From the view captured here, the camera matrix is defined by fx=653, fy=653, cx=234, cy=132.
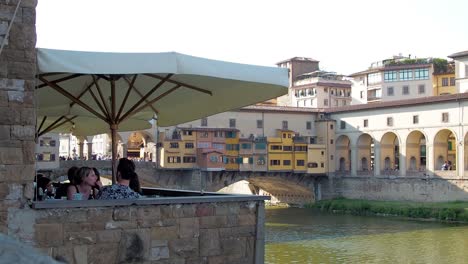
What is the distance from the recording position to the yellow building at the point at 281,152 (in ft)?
153

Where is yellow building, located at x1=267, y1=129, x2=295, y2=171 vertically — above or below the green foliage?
below

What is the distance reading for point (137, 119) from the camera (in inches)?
397

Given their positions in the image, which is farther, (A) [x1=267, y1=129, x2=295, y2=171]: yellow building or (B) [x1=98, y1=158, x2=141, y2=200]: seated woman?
(A) [x1=267, y1=129, x2=295, y2=171]: yellow building

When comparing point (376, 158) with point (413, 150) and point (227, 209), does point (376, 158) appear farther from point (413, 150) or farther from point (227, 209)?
point (227, 209)

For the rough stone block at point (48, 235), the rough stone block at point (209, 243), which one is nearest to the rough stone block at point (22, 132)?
the rough stone block at point (48, 235)

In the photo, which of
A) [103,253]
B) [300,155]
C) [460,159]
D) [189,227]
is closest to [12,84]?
[103,253]

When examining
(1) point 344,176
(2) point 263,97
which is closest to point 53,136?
(1) point 344,176

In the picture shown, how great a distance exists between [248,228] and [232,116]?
4075cm

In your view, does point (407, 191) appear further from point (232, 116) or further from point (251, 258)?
point (251, 258)

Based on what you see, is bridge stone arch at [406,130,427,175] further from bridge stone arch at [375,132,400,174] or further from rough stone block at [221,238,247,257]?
rough stone block at [221,238,247,257]

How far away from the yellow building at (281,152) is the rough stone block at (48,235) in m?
41.1

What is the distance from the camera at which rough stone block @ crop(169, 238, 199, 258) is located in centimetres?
616

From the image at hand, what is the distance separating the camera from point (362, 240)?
2845 cm

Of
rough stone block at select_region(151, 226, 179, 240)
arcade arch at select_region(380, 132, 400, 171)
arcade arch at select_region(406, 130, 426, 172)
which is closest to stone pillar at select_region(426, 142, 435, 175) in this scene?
arcade arch at select_region(406, 130, 426, 172)
